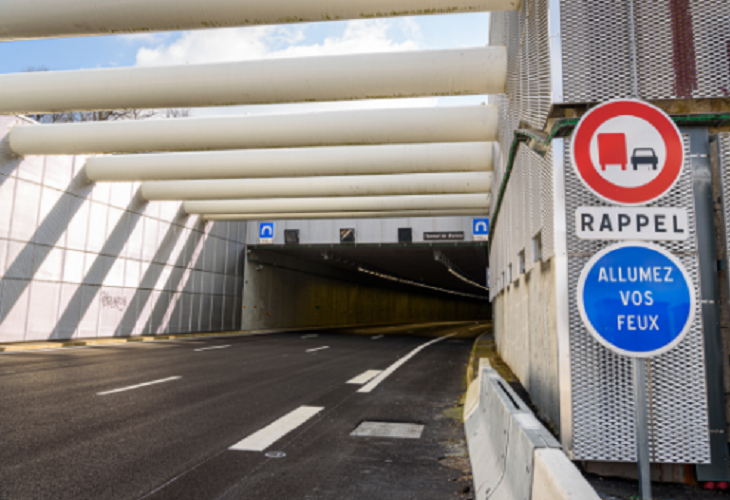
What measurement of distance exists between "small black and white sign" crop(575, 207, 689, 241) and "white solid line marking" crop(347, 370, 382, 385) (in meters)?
8.17

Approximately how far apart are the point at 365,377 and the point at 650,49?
853 cm

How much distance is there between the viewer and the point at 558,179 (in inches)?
188

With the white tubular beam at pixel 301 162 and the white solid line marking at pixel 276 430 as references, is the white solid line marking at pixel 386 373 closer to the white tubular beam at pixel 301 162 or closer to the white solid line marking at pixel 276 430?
the white solid line marking at pixel 276 430

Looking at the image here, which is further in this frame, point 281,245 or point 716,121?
point 281,245

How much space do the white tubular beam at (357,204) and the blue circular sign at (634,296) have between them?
2231 cm

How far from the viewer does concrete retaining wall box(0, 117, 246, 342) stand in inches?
750

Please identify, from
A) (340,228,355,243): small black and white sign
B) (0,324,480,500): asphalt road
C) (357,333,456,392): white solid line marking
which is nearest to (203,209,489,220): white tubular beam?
(340,228,355,243): small black and white sign

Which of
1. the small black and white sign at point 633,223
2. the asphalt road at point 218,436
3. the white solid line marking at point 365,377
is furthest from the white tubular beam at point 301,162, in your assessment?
the small black and white sign at point 633,223

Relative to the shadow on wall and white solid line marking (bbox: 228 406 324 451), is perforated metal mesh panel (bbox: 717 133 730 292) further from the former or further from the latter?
the shadow on wall

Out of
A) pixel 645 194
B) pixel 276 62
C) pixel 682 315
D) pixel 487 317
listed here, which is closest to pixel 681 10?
pixel 645 194

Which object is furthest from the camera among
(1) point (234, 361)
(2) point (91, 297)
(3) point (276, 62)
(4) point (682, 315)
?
(2) point (91, 297)

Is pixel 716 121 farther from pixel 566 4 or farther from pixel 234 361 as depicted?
pixel 234 361

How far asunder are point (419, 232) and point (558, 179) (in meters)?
27.1

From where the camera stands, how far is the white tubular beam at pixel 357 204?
25.2 m
